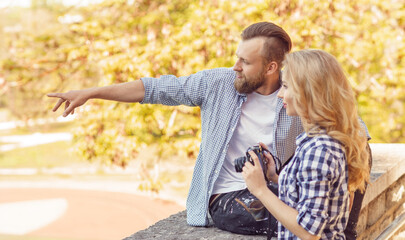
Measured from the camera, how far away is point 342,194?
1512 mm

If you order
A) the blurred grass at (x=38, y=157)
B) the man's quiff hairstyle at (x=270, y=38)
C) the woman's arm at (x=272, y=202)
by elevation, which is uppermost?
the man's quiff hairstyle at (x=270, y=38)

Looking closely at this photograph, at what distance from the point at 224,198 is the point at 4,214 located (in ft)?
62.5

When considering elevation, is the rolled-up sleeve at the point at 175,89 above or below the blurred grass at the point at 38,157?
above

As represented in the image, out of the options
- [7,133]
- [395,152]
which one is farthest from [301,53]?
[7,133]

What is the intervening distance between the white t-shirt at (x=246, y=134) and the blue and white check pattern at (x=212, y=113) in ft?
0.16

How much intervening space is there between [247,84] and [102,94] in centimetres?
70

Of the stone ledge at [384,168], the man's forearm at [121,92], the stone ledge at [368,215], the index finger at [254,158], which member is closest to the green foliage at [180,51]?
the stone ledge at [384,168]

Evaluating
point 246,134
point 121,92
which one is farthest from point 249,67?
point 121,92

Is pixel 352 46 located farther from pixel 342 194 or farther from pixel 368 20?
pixel 342 194

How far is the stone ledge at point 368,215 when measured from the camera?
2246mm

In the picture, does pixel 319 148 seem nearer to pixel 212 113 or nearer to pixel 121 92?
pixel 212 113

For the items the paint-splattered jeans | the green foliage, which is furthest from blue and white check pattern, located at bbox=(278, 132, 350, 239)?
the green foliage

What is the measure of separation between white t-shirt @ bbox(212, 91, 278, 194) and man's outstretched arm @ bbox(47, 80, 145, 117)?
1.68 feet

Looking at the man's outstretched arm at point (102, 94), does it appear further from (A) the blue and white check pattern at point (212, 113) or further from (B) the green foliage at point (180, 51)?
(B) the green foliage at point (180, 51)
